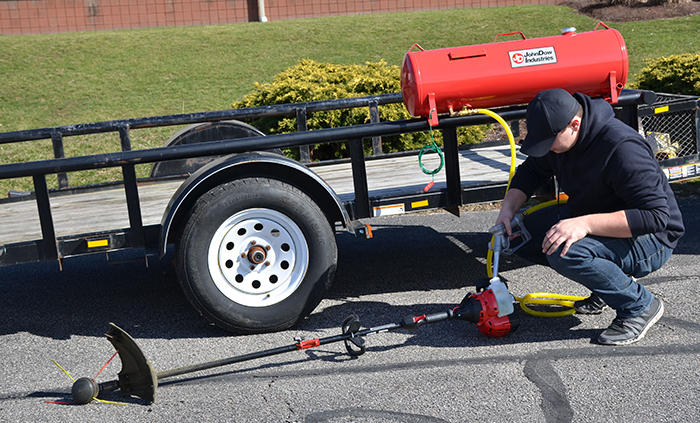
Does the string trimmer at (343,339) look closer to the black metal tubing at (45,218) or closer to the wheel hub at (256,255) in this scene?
the wheel hub at (256,255)

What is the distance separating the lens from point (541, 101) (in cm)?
325

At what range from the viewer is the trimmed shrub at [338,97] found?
26.6 feet

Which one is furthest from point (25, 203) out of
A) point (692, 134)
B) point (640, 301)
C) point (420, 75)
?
point (692, 134)

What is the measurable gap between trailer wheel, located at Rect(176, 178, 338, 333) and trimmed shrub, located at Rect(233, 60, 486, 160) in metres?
4.30

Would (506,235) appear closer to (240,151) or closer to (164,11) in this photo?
(240,151)

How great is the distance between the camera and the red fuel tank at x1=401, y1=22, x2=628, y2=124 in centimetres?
391

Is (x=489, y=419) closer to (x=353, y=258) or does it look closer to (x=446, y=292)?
(x=446, y=292)

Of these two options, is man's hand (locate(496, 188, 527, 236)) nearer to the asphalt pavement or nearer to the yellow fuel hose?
the yellow fuel hose

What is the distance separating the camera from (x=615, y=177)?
10.7 ft

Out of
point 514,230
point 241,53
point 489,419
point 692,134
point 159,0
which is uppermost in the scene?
point 159,0

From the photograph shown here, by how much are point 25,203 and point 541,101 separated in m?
4.31

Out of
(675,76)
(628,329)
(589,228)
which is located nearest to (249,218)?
(589,228)

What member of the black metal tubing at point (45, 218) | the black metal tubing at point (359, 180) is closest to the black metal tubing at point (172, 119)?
the black metal tubing at point (359, 180)

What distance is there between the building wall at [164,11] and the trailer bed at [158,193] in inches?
658
